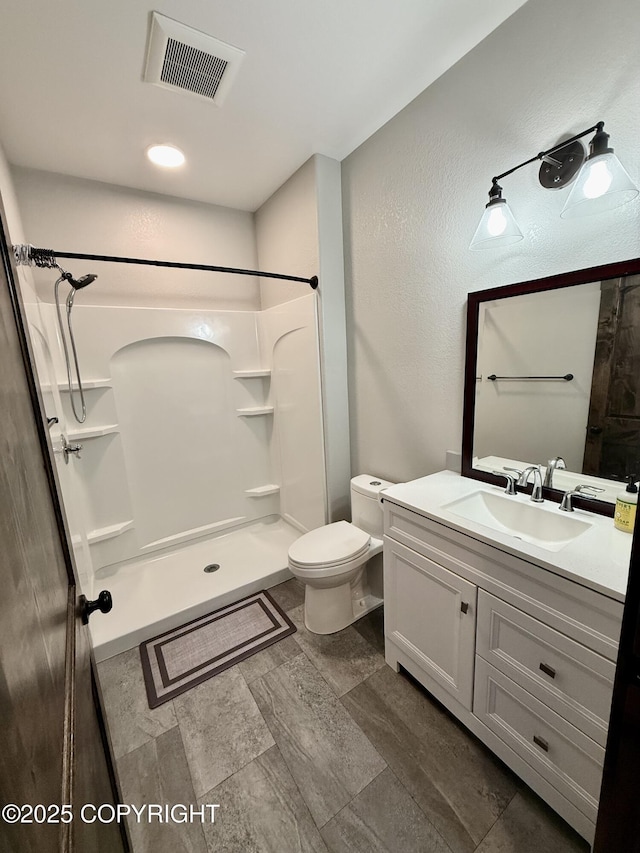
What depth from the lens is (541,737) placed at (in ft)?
3.59

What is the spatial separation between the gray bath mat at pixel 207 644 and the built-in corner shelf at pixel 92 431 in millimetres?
1309

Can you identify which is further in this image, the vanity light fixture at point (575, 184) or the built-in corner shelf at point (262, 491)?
the built-in corner shelf at point (262, 491)

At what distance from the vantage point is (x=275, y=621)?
2066 mm

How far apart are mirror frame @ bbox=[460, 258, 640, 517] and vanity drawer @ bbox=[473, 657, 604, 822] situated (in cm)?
69

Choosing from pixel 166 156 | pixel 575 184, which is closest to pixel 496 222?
pixel 575 184

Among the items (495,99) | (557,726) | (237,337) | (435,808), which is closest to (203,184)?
(237,337)

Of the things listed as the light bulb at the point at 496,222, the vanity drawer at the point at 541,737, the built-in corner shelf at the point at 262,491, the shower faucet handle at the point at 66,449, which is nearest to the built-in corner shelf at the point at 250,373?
the built-in corner shelf at the point at 262,491

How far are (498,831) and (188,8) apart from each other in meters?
2.95

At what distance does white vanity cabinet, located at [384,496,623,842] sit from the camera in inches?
37.6

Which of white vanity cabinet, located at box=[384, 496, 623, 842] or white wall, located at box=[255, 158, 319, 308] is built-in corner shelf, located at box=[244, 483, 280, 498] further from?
white vanity cabinet, located at box=[384, 496, 623, 842]

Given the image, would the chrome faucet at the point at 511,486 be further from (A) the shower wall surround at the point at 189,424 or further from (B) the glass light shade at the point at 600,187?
(A) the shower wall surround at the point at 189,424

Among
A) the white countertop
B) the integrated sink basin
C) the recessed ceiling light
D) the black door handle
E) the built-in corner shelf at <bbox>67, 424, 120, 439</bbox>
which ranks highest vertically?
the recessed ceiling light

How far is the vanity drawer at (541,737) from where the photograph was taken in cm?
99

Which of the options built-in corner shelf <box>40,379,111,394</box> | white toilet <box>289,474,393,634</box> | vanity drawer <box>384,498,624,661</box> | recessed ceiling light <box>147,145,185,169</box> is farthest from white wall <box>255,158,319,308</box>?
vanity drawer <box>384,498,624,661</box>
